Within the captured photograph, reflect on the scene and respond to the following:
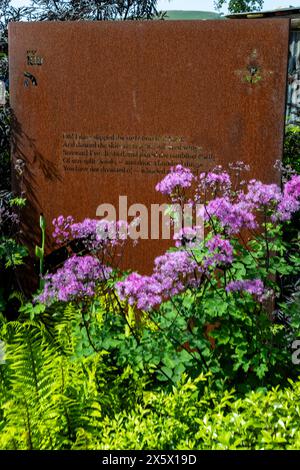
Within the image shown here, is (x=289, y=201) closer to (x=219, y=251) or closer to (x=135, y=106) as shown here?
(x=219, y=251)

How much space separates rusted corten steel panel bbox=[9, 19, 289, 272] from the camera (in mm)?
3992

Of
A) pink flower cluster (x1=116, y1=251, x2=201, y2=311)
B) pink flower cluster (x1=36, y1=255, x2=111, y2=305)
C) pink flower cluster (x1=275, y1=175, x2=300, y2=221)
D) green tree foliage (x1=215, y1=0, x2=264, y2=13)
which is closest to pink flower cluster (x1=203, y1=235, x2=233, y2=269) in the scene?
pink flower cluster (x1=116, y1=251, x2=201, y2=311)

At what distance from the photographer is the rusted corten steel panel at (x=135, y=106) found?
399 cm

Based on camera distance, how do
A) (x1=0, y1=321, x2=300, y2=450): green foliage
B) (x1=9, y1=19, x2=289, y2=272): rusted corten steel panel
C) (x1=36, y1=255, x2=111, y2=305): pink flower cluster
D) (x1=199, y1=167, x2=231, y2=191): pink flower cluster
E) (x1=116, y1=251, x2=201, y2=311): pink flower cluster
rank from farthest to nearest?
(x1=9, y1=19, x2=289, y2=272): rusted corten steel panel → (x1=199, y1=167, x2=231, y2=191): pink flower cluster → (x1=36, y1=255, x2=111, y2=305): pink flower cluster → (x1=116, y1=251, x2=201, y2=311): pink flower cluster → (x1=0, y1=321, x2=300, y2=450): green foliage

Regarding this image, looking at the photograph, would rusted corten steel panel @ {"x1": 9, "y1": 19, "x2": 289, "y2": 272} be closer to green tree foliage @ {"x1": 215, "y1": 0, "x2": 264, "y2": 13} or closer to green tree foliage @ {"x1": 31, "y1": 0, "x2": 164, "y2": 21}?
green tree foliage @ {"x1": 31, "y1": 0, "x2": 164, "y2": 21}

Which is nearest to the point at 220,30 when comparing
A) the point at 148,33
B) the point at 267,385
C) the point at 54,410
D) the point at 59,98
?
the point at 148,33

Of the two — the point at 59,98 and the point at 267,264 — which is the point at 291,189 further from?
the point at 59,98

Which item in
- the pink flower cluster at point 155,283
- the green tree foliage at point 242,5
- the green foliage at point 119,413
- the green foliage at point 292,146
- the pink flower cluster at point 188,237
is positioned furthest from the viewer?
the green tree foliage at point 242,5

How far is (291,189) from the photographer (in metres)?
2.98

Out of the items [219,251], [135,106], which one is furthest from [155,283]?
[135,106]

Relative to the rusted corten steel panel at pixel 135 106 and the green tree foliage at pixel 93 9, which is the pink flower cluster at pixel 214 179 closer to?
the rusted corten steel panel at pixel 135 106

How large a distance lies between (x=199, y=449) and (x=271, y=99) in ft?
7.99

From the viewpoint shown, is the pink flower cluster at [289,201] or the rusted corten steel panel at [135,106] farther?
the rusted corten steel panel at [135,106]

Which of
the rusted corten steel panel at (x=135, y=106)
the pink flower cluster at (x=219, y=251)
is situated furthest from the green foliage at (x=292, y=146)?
the pink flower cluster at (x=219, y=251)
